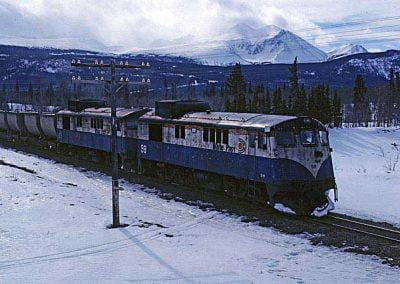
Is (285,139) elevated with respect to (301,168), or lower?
elevated

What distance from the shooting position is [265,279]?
14.2 metres

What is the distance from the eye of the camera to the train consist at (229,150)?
21.7 m

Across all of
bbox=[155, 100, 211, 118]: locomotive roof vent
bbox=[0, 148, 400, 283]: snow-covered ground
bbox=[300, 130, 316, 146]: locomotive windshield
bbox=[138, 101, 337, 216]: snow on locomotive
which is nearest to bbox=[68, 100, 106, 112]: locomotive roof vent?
bbox=[155, 100, 211, 118]: locomotive roof vent

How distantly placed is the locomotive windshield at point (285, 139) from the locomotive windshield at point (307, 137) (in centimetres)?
40

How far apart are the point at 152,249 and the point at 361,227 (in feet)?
25.2

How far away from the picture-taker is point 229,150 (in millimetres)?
24578

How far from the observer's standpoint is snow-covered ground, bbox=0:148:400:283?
14.8m

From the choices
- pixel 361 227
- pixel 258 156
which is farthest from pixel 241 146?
pixel 361 227

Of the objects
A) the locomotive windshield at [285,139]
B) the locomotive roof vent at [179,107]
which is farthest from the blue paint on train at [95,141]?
the locomotive windshield at [285,139]

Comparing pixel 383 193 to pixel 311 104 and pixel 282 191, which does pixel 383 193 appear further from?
pixel 311 104

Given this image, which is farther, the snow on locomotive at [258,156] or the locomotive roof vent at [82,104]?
the locomotive roof vent at [82,104]

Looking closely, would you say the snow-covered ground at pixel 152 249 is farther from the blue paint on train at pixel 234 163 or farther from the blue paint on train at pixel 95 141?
the blue paint on train at pixel 95 141

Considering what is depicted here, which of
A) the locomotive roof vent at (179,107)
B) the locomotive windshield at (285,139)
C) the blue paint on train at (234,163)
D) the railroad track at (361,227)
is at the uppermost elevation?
the locomotive roof vent at (179,107)

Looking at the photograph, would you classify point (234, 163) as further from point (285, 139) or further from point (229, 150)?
point (285, 139)
